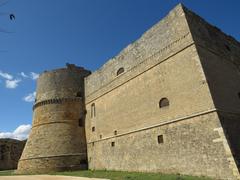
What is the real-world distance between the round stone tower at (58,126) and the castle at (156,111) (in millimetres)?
86

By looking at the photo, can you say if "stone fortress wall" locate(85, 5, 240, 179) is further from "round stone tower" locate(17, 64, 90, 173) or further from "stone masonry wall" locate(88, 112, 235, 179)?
"round stone tower" locate(17, 64, 90, 173)

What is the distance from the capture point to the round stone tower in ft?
59.2

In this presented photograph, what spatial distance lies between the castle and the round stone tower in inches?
3.4

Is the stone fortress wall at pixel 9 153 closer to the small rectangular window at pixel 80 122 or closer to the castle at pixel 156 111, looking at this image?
the castle at pixel 156 111

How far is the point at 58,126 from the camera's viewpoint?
64.1 feet

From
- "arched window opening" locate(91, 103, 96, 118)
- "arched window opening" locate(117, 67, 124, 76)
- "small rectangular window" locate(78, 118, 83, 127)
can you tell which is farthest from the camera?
"small rectangular window" locate(78, 118, 83, 127)

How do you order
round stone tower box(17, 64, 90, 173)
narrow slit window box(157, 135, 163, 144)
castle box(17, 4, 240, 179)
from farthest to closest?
round stone tower box(17, 64, 90, 173)
narrow slit window box(157, 135, 163, 144)
castle box(17, 4, 240, 179)

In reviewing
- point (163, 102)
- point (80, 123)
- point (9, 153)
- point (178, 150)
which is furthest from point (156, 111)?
point (9, 153)

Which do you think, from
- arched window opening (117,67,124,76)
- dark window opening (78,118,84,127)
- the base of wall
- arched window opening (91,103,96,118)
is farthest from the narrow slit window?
dark window opening (78,118,84,127)

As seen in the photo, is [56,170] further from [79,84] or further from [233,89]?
[233,89]

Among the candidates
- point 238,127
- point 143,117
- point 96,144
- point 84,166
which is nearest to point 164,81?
point 143,117

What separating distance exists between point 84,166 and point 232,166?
499 inches

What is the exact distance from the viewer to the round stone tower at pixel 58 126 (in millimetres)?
18047

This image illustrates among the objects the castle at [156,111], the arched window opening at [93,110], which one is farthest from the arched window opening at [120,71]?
the arched window opening at [93,110]
